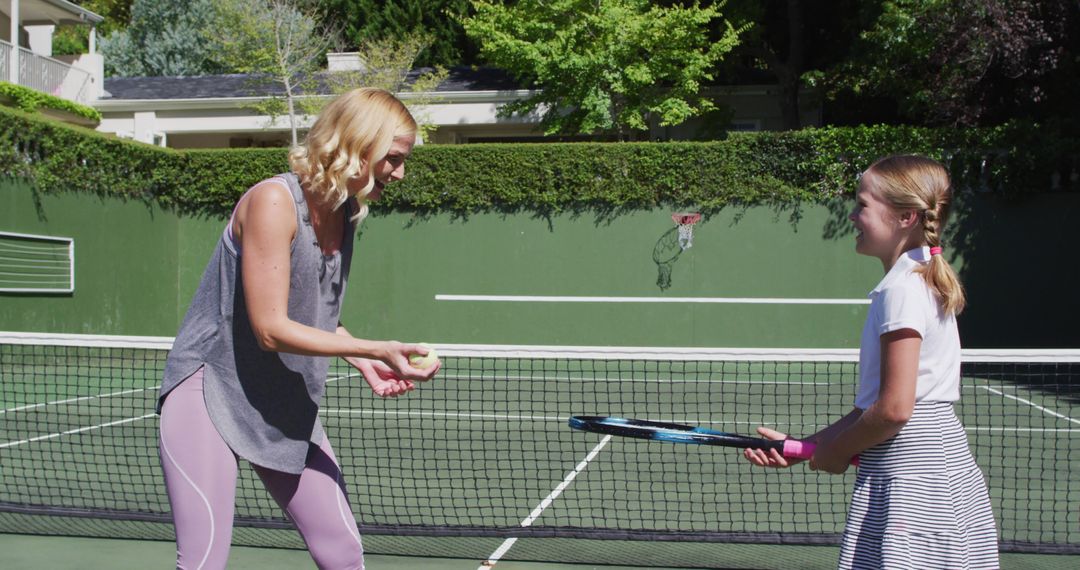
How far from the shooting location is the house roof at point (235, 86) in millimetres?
22672

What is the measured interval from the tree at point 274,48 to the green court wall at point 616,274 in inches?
233

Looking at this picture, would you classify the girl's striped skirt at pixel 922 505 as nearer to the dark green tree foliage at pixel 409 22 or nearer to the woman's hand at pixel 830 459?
the woman's hand at pixel 830 459

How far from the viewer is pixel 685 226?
14.7 meters

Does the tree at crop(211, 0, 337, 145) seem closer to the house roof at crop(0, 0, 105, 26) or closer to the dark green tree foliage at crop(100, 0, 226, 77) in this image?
the house roof at crop(0, 0, 105, 26)

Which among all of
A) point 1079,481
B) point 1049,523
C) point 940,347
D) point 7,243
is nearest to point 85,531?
point 940,347

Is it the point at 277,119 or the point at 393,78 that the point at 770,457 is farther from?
the point at 277,119

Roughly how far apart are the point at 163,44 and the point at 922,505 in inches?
1474

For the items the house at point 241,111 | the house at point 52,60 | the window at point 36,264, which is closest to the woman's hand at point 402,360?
the window at point 36,264

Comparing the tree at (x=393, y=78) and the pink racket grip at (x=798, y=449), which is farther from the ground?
the tree at (x=393, y=78)

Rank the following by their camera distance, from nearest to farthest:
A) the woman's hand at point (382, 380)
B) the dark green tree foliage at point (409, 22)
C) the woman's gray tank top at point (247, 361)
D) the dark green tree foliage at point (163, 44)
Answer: the woman's gray tank top at point (247, 361)
the woman's hand at point (382, 380)
the dark green tree foliage at point (409, 22)
the dark green tree foliage at point (163, 44)

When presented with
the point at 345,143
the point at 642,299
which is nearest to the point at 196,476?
the point at 345,143

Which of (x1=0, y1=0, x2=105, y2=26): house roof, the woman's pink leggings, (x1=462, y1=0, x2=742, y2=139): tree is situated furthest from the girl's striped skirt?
(x1=0, y1=0, x2=105, y2=26): house roof

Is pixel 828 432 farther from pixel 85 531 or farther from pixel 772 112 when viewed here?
pixel 772 112

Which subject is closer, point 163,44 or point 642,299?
point 642,299
